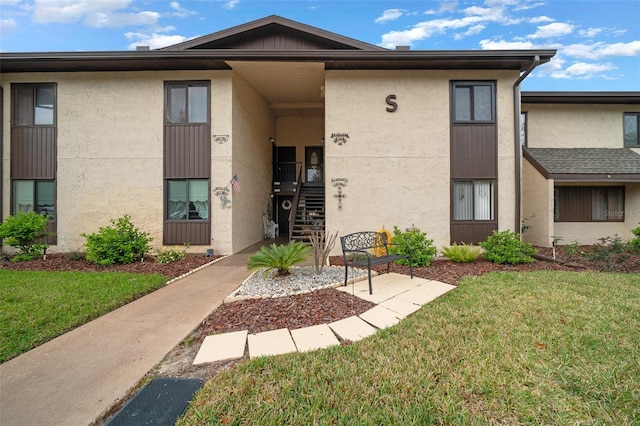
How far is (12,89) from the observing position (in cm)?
872

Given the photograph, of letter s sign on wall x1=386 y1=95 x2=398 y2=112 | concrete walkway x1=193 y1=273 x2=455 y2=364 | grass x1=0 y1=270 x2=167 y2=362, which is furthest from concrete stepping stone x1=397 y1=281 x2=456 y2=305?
letter s sign on wall x1=386 y1=95 x2=398 y2=112

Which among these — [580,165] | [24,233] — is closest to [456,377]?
[24,233]

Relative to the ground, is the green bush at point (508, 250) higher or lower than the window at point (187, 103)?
lower

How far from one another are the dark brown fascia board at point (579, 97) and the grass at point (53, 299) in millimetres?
13717

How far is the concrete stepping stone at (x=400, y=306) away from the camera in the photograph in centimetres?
389

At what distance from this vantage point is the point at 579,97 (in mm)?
10383

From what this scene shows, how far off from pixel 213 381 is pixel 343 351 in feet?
4.11

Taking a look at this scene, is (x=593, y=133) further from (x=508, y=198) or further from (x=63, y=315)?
(x=63, y=315)

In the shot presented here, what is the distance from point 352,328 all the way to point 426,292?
1.95 meters

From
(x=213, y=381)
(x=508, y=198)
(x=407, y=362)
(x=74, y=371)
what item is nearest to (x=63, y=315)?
(x=74, y=371)

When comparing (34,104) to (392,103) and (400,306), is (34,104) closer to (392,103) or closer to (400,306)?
(392,103)

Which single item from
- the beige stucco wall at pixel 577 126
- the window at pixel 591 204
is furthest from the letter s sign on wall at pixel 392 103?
the window at pixel 591 204

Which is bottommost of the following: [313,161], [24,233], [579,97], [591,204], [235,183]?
[24,233]

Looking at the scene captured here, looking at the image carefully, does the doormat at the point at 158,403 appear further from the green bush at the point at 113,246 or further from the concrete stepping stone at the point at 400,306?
the green bush at the point at 113,246
